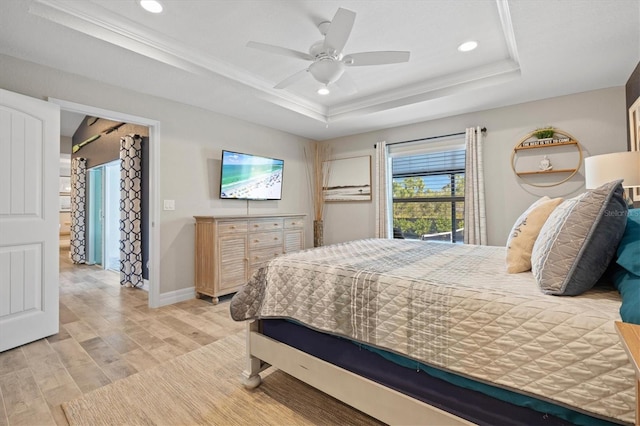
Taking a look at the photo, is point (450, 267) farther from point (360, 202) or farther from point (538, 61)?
point (360, 202)

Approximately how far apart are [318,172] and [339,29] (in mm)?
3509

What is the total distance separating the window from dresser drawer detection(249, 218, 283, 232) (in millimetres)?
1929

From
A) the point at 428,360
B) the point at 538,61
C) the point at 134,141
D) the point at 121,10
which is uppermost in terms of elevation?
the point at 121,10

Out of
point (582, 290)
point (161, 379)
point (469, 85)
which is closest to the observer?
point (582, 290)

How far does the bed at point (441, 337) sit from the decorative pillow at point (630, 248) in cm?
3

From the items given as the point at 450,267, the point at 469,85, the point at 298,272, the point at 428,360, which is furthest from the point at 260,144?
the point at 428,360

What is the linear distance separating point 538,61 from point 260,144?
3.46 metres

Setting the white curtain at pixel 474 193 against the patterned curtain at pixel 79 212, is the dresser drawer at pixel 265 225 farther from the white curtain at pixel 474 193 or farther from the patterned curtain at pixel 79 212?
the patterned curtain at pixel 79 212

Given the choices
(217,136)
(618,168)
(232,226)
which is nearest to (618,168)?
(618,168)

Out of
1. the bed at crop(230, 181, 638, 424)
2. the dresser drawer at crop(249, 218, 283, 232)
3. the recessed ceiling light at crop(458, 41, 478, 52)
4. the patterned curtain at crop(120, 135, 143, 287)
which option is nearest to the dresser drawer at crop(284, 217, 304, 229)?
the dresser drawer at crop(249, 218, 283, 232)

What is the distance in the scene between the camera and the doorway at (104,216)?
17.9 feet

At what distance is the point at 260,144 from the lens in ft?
14.7

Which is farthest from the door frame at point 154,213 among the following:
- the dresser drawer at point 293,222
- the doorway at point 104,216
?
the doorway at point 104,216

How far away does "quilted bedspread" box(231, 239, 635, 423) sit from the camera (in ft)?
2.91
